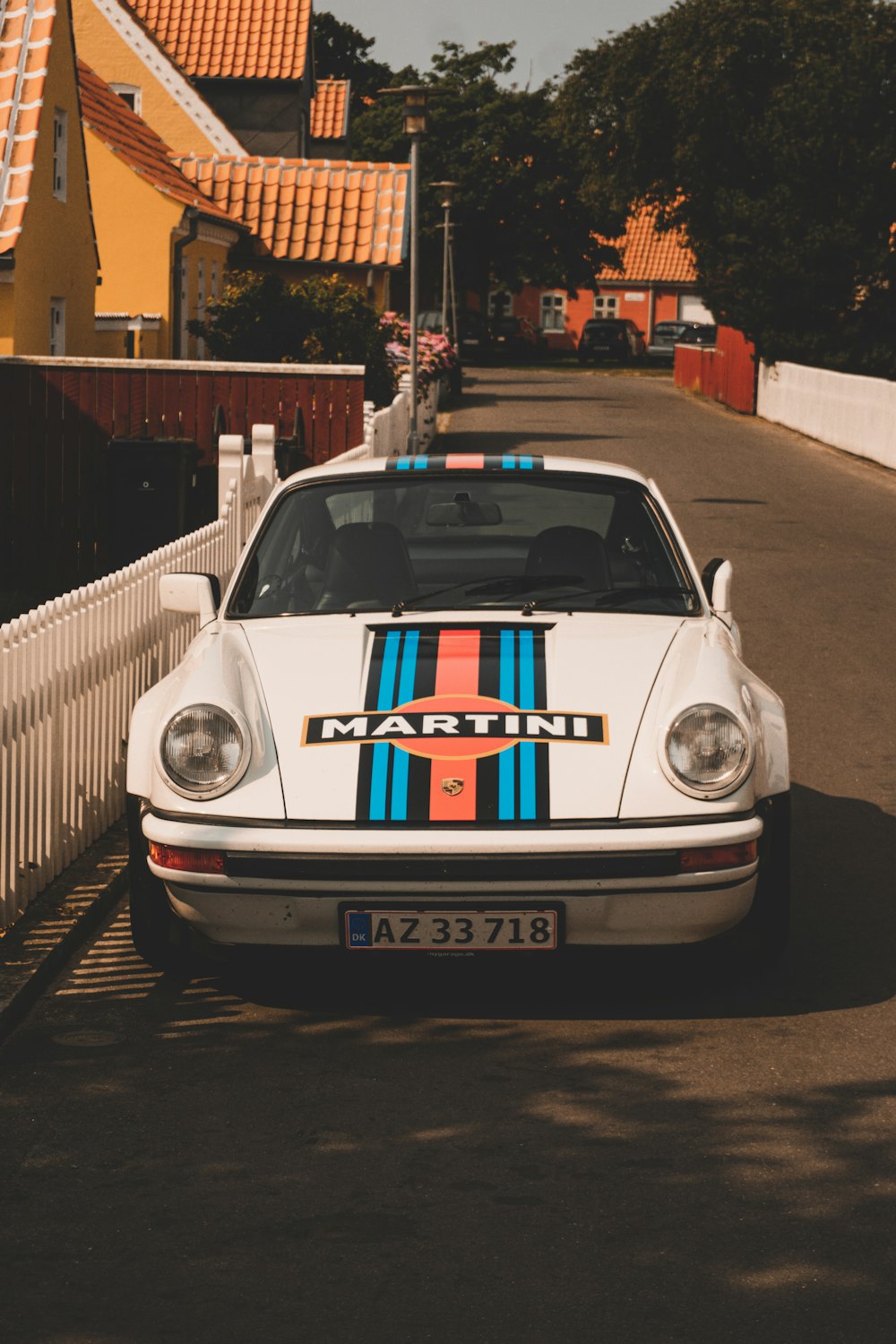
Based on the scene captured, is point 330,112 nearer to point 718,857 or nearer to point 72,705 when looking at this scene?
point 72,705

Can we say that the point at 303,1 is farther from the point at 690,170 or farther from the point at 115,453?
the point at 115,453

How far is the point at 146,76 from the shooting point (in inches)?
1645

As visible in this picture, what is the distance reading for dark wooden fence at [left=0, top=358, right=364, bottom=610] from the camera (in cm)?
1792

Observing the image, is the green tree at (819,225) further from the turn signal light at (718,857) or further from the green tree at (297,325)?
the turn signal light at (718,857)

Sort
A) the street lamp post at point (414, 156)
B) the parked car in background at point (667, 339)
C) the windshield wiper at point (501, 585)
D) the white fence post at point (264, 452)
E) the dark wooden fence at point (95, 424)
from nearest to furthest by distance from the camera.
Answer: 1. the windshield wiper at point (501, 585)
2. the white fence post at point (264, 452)
3. the dark wooden fence at point (95, 424)
4. the street lamp post at point (414, 156)
5. the parked car in background at point (667, 339)

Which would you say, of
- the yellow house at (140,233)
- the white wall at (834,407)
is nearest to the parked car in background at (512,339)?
the white wall at (834,407)

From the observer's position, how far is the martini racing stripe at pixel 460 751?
5281mm

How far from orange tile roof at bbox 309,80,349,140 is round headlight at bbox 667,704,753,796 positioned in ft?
176

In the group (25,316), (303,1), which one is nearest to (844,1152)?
(25,316)

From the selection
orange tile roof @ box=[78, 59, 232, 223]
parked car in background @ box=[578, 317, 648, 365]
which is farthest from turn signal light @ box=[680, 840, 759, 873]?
parked car in background @ box=[578, 317, 648, 365]

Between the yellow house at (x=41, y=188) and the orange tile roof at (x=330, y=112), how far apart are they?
104 feet

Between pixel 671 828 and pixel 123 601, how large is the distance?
3.46 m

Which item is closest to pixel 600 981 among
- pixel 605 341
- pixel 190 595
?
pixel 190 595

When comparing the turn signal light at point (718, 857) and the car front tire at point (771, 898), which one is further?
the car front tire at point (771, 898)
